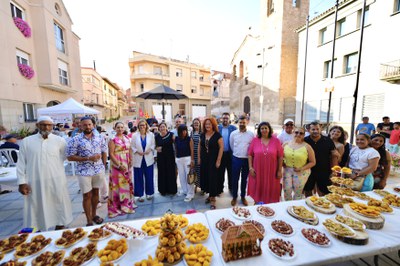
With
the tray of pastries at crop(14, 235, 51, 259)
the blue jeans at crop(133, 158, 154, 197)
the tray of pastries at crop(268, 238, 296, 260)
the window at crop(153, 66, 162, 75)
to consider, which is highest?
the window at crop(153, 66, 162, 75)

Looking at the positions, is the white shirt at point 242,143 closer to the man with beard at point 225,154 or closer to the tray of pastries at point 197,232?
the man with beard at point 225,154

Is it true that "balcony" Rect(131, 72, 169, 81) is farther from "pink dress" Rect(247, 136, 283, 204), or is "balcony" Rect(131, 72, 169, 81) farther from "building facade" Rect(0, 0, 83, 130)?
"pink dress" Rect(247, 136, 283, 204)

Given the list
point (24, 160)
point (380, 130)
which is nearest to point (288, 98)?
point (380, 130)

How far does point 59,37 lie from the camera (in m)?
14.2

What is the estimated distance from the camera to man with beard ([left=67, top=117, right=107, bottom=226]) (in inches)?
117

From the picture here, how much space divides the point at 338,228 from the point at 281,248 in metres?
0.73

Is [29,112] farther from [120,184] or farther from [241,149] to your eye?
[241,149]

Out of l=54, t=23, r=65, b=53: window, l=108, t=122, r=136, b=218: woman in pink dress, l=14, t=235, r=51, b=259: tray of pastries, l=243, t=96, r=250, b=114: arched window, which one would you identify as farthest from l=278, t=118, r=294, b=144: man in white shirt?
l=243, t=96, r=250, b=114: arched window

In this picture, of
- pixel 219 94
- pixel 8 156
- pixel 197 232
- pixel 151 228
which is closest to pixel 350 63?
pixel 197 232

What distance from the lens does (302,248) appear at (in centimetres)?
165

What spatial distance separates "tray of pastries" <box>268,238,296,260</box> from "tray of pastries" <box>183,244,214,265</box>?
58 centimetres

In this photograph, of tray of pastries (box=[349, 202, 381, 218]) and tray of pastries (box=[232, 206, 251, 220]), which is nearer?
tray of pastries (box=[349, 202, 381, 218])

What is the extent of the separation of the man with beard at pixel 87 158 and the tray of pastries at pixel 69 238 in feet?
4.31

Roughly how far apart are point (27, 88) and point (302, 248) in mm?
16011
